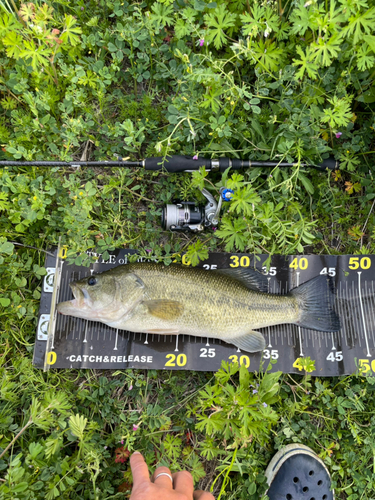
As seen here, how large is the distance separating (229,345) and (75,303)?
5.44 feet

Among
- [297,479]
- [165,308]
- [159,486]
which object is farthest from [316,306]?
[159,486]

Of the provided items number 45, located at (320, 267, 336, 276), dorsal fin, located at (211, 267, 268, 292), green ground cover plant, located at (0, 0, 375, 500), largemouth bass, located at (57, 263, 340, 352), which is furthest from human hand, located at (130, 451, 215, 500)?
number 45, located at (320, 267, 336, 276)

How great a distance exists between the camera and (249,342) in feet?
11.4

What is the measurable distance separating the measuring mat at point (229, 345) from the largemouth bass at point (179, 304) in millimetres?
208

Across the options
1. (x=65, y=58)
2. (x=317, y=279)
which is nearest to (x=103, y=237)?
(x=65, y=58)

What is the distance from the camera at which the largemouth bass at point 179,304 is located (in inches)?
131

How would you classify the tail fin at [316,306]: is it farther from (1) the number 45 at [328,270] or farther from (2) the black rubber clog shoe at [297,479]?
(2) the black rubber clog shoe at [297,479]

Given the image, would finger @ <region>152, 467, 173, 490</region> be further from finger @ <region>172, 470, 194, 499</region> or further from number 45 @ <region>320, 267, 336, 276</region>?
number 45 @ <region>320, 267, 336, 276</region>

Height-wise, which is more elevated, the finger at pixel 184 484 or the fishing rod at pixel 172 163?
the fishing rod at pixel 172 163

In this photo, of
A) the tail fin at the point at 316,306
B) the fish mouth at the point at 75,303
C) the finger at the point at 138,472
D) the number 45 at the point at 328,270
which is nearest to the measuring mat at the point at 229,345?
the number 45 at the point at 328,270

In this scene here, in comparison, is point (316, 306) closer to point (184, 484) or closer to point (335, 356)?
point (335, 356)

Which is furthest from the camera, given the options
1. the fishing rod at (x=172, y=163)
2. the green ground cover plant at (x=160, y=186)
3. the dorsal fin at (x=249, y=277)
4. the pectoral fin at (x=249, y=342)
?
the dorsal fin at (x=249, y=277)

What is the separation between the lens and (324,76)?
3.33 metres

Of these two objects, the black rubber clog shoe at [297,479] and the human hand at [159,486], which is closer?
the human hand at [159,486]
